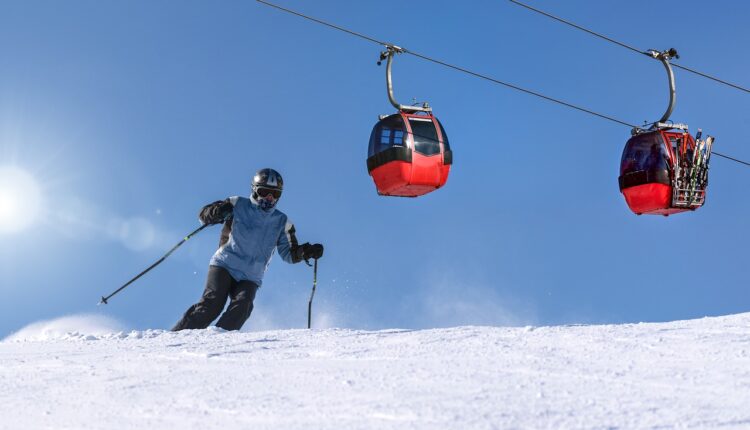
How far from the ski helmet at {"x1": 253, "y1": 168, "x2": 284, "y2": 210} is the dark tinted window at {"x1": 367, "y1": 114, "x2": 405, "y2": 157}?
4.96ft

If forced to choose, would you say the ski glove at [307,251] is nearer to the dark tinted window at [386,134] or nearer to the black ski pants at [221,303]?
the black ski pants at [221,303]

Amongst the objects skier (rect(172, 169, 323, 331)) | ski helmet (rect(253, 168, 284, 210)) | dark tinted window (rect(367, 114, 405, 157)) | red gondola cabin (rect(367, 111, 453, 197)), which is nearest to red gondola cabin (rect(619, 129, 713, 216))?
red gondola cabin (rect(367, 111, 453, 197))

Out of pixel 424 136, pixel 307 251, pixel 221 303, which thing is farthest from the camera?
pixel 424 136

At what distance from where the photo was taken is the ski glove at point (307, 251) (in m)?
8.83

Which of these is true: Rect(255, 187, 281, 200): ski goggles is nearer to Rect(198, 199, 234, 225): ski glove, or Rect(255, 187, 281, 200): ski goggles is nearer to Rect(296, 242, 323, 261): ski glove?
Rect(198, 199, 234, 225): ski glove

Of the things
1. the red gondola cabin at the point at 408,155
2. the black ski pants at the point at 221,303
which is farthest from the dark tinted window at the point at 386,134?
the black ski pants at the point at 221,303

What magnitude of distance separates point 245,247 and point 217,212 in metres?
0.51

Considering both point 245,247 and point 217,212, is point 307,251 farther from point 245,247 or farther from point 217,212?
point 217,212

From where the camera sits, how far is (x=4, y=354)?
224 inches

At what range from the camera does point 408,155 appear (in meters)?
9.39

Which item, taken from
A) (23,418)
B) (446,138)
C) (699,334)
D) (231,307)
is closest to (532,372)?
(699,334)

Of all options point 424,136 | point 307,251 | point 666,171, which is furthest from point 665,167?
point 307,251

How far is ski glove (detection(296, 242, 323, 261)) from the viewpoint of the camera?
883 cm

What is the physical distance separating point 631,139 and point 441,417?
8.27 metres
